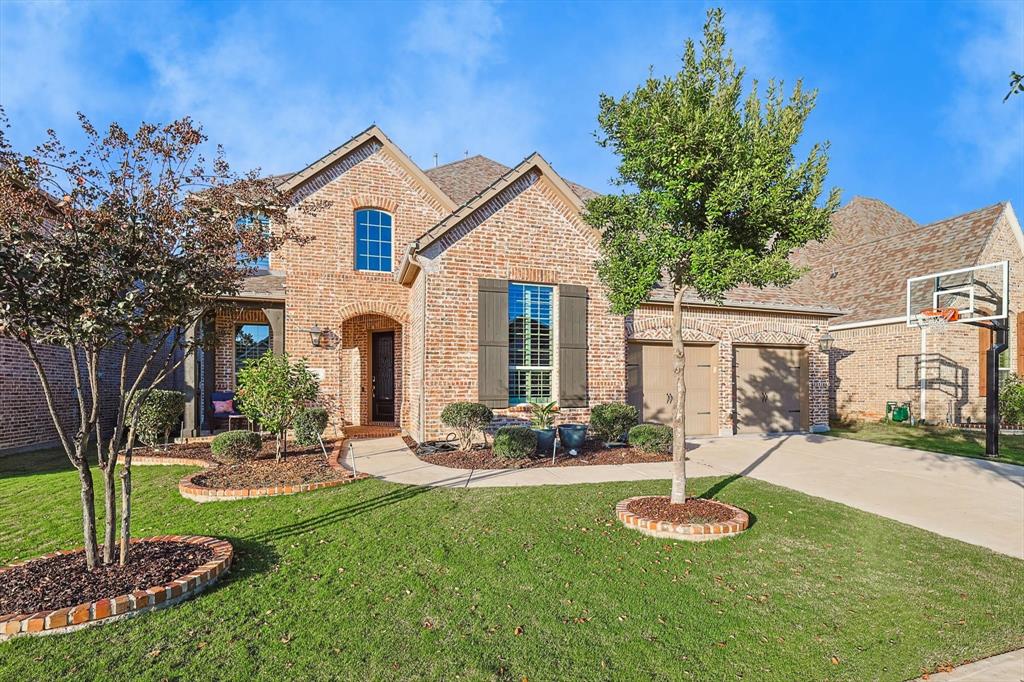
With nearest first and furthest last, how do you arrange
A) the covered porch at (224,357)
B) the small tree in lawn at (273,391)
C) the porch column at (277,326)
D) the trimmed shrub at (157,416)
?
the small tree in lawn at (273,391) → the trimmed shrub at (157,416) → the covered porch at (224,357) → the porch column at (277,326)

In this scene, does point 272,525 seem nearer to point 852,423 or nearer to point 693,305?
point 693,305

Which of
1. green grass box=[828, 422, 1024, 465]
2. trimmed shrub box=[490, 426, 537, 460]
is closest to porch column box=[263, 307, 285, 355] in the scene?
trimmed shrub box=[490, 426, 537, 460]

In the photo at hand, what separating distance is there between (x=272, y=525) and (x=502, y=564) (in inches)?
100

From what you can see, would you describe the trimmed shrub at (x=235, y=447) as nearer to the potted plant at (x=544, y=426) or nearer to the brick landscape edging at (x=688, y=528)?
the potted plant at (x=544, y=426)

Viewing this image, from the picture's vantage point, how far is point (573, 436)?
30.8 ft

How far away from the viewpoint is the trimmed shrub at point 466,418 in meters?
9.25

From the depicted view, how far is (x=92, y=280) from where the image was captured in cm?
368

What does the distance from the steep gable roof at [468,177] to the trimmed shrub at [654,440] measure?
672 cm

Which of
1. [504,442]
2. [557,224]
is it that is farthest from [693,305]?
[504,442]

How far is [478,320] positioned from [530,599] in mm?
6453

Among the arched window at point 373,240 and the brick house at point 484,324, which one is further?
the arched window at point 373,240

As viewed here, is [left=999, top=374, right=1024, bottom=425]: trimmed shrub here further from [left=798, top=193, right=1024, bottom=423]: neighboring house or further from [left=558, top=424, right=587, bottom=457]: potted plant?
[left=558, top=424, right=587, bottom=457]: potted plant

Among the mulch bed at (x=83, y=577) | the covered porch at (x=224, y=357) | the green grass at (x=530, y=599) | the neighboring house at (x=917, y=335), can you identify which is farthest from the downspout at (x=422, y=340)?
the neighboring house at (x=917, y=335)

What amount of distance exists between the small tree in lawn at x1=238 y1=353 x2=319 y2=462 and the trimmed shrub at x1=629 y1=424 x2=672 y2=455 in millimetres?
5892
